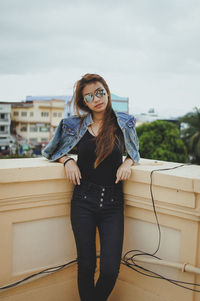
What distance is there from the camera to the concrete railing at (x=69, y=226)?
134cm

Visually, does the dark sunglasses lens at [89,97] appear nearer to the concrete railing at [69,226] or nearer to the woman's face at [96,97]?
the woman's face at [96,97]

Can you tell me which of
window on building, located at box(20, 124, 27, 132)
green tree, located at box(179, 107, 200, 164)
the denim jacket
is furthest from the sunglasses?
window on building, located at box(20, 124, 27, 132)

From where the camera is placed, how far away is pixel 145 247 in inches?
61.9

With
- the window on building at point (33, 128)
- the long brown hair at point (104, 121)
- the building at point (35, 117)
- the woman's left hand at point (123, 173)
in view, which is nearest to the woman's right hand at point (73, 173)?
the long brown hair at point (104, 121)

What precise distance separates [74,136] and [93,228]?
55 cm

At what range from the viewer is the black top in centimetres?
151

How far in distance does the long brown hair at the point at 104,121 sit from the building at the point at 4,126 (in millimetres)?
37577

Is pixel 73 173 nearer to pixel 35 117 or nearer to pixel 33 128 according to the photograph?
pixel 35 117

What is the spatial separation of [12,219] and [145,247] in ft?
2.44

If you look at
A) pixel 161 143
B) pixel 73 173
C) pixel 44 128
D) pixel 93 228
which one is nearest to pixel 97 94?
pixel 73 173

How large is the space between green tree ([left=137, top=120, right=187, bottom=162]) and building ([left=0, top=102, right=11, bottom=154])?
26.8 meters

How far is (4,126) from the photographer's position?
125 feet

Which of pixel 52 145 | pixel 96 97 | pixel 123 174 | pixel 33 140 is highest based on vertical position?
pixel 33 140

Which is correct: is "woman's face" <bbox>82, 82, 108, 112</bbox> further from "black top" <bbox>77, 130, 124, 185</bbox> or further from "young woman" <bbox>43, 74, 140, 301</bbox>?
"black top" <bbox>77, 130, 124, 185</bbox>
